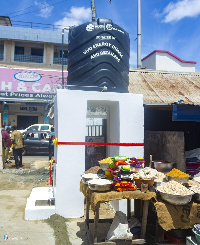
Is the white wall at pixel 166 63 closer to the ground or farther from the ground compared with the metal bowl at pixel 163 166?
farther from the ground

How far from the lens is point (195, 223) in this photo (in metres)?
4.39

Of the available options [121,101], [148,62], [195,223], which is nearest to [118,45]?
[121,101]

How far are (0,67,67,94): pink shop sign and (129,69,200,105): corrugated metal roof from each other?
12.7 m

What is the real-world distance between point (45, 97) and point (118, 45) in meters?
16.9

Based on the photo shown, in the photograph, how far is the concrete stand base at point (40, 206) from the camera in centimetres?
603

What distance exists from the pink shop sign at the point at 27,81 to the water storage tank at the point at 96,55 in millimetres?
15923

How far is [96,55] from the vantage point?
6801 millimetres

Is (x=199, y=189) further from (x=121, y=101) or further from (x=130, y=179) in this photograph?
(x=121, y=101)

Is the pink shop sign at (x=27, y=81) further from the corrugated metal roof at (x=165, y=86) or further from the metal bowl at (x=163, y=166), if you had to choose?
the metal bowl at (x=163, y=166)

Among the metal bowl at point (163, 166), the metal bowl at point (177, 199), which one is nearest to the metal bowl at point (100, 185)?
→ the metal bowl at point (177, 199)

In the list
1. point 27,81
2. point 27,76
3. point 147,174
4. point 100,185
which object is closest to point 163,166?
point 147,174

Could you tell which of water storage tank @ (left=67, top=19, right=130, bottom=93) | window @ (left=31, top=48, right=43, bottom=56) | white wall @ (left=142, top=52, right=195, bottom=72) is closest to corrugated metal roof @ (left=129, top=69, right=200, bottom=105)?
water storage tank @ (left=67, top=19, right=130, bottom=93)

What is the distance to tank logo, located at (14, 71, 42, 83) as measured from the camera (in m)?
23.0

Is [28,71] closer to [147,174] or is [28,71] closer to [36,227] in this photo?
[36,227]
